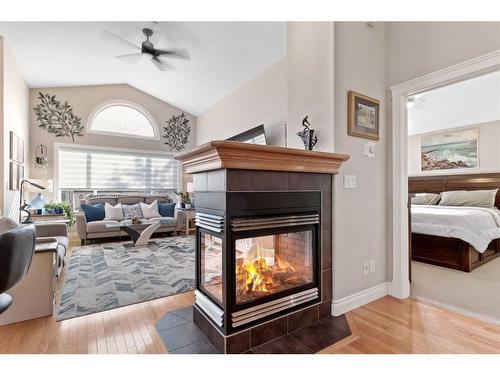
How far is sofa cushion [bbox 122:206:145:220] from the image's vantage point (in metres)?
5.62

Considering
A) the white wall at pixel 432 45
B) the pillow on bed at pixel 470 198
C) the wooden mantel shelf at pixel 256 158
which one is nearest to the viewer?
the wooden mantel shelf at pixel 256 158

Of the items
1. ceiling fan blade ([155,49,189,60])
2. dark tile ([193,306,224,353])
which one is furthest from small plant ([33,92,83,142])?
dark tile ([193,306,224,353])

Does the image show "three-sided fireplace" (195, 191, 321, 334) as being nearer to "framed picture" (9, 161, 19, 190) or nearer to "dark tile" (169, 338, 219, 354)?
"dark tile" (169, 338, 219, 354)

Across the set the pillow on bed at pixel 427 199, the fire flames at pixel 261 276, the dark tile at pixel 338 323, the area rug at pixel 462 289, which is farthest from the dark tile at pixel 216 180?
the pillow on bed at pixel 427 199

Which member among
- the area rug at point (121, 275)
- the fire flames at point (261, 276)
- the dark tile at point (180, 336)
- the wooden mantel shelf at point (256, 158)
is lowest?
the area rug at point (121, 275)

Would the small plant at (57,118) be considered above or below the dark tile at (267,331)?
above

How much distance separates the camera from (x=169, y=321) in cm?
205

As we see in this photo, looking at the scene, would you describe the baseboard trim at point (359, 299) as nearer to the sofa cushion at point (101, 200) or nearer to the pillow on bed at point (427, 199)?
the pillow on bed at point (427, 199)

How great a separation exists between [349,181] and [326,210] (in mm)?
353

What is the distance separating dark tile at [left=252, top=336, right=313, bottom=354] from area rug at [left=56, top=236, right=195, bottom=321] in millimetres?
1277

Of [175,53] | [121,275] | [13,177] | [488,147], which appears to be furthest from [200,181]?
[488,147]

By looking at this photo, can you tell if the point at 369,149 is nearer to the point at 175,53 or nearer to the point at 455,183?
the point at 175,53

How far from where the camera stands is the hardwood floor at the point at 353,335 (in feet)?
5.56
